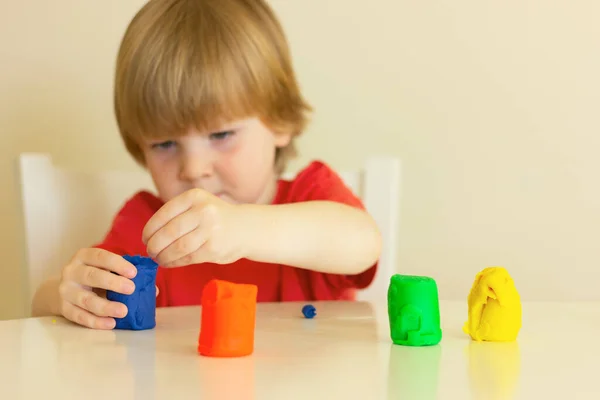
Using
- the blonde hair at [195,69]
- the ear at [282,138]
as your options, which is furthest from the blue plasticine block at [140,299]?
the ear at [282,138]

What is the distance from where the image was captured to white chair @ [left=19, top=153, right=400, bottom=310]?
1173mm

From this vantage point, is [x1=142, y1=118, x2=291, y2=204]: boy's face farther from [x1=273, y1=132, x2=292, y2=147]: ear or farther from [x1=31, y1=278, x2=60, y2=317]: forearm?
[x1=31, y1=278, x2=60, y2=317]: forearm

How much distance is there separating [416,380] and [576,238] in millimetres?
1165

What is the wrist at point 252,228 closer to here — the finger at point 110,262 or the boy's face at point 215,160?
the finger at point 110,262

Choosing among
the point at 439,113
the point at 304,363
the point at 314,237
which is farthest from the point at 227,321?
the point at 439,113

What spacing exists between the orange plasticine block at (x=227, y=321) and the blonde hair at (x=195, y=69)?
0.46 metres

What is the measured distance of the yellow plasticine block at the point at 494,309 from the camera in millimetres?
641

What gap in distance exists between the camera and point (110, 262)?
2.39ft

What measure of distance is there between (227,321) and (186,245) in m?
0.14

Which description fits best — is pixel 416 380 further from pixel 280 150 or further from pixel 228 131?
pixel 280 150

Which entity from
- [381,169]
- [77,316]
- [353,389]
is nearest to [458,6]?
[381,169]

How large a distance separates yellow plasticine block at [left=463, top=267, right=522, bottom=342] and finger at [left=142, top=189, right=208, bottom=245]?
10.7 inches

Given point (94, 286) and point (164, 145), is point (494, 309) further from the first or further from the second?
point (164, 145)

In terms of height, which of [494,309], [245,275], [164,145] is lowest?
[245,275]
